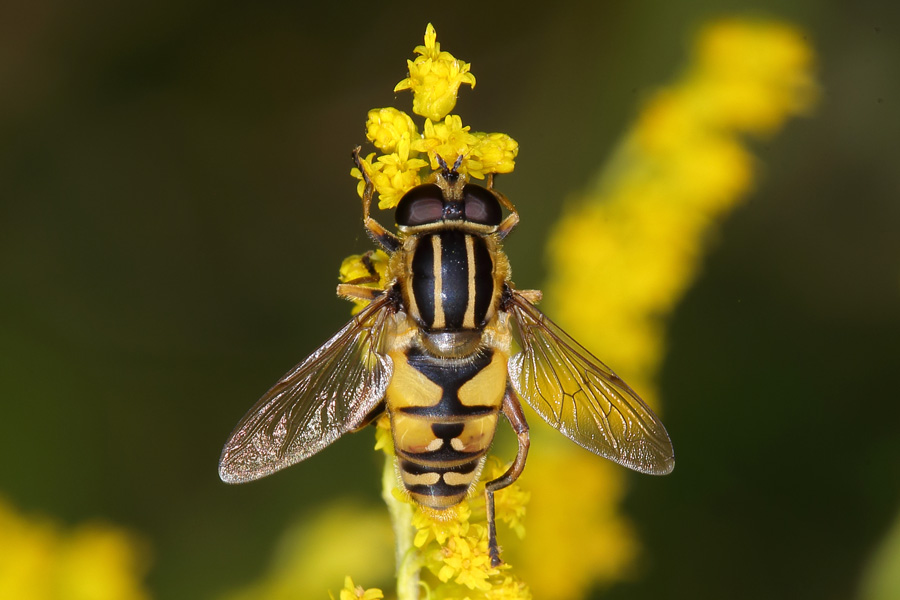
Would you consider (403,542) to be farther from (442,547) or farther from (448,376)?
(448,376)

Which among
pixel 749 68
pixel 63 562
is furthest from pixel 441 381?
pixel 749 68

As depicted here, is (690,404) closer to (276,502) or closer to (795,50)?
(795,50)

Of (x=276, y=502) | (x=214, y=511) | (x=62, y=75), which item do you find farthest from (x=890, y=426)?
(x=62, y=75)

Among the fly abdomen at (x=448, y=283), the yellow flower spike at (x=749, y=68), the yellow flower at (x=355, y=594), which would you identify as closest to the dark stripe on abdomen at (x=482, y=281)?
the fly abdomen at (x=448, y=283)

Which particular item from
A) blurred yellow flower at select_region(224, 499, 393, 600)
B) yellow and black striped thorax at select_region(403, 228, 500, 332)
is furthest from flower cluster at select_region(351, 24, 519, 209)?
blurred yellow flower at select_region(224, 499, 393, 600)

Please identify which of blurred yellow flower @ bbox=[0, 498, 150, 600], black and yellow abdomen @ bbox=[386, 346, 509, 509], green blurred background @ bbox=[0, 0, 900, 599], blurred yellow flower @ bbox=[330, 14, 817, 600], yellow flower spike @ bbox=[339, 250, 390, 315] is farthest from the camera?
green blurred background @ bbox=[0, 0, 900, 599]

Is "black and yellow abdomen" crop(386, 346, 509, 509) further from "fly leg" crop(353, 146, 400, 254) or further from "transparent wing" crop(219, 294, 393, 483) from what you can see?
"fly leg" crop(353, 146, 400, 254)
